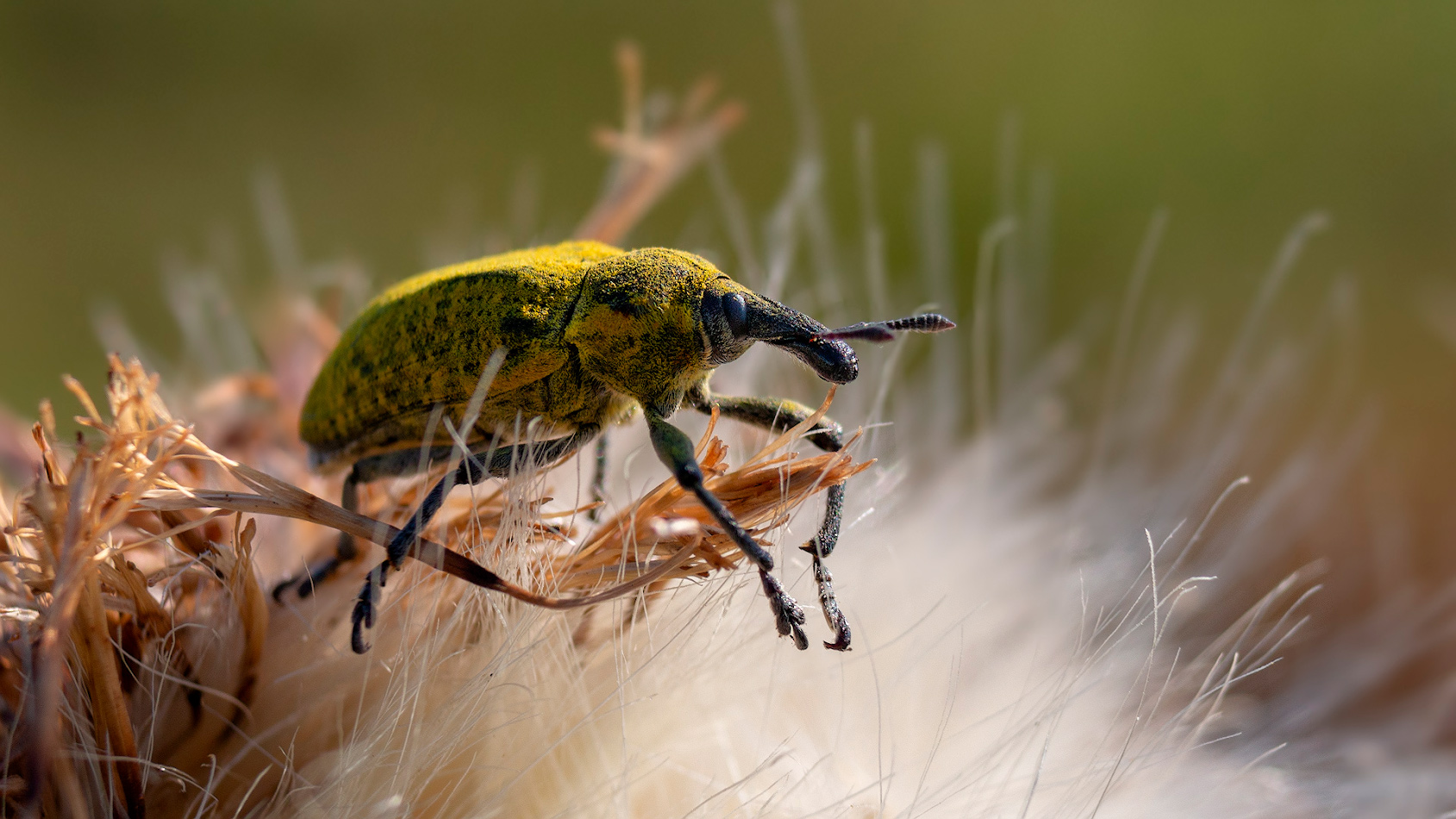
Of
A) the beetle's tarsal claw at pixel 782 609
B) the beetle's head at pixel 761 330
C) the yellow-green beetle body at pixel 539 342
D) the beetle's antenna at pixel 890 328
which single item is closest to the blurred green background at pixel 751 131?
the yellow-green beetle body at pixel 539 342

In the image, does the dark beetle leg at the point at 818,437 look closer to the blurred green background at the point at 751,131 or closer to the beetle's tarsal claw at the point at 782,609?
the beetle's tarsal claw at the point at 782,609

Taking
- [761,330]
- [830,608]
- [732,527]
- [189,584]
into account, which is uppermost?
[761,330]

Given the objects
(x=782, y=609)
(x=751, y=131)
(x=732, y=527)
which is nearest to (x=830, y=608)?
(x=782, y=609)

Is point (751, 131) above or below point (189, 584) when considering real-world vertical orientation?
above

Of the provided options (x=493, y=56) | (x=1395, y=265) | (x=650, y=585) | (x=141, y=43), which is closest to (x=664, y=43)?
(x=493, y=56)

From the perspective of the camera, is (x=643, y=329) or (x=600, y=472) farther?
(x=600, y=472)

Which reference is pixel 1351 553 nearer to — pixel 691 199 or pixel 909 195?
pixel 909 195

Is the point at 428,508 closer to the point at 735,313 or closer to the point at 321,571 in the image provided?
the point at 321,571
